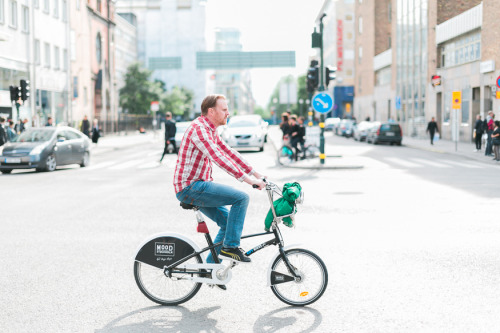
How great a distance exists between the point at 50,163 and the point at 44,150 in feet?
1.56

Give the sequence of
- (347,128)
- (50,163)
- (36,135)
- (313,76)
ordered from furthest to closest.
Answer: (347,128), (313,76), (36,135), (50,163)

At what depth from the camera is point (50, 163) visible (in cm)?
2112

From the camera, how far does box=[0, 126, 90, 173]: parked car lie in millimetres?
20594

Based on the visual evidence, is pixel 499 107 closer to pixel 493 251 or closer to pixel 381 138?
pixel 381 138

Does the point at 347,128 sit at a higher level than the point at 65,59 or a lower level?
lower

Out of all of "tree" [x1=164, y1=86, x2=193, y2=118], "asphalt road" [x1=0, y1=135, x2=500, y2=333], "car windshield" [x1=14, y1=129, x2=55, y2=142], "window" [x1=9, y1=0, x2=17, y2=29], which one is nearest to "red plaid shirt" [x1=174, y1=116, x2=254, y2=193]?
"asphalt road" [x1=0, y1=135, x2=500, y2=333]

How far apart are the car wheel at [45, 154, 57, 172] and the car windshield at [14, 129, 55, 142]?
72 cm

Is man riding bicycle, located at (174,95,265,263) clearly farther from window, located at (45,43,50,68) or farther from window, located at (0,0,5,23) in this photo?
window, located at (45,43,50,68)

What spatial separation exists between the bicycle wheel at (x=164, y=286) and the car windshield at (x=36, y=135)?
17104mm

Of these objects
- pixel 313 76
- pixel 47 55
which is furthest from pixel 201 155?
pixel 47 55

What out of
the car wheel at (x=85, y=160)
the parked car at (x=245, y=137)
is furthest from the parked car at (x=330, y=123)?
the car wheel at (x=85, y=160)

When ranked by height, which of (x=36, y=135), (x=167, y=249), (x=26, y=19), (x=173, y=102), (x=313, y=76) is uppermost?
(x=26, y=19)

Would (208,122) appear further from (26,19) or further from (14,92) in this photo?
(26,19)

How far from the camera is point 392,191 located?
14195 millimetres
